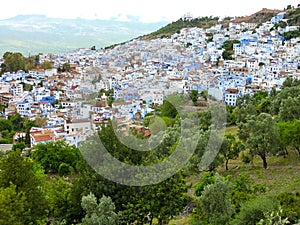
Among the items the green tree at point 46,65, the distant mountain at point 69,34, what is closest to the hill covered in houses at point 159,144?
the green tree at point 46,65

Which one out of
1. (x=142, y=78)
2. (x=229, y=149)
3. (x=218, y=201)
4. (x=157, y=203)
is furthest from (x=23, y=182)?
(x=142, y=78)

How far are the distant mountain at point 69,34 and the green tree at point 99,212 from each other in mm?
33333

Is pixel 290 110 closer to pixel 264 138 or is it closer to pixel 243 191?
pixel 264 138

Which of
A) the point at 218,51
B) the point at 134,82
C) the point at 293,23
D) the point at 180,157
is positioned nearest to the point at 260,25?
the point at 293,23

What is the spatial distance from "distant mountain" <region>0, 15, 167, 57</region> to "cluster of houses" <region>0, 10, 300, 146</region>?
3.63 m

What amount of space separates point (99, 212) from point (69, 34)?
47.3 m

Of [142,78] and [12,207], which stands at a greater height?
[142,78]

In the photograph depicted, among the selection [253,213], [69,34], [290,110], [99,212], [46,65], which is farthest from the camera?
[69,34]

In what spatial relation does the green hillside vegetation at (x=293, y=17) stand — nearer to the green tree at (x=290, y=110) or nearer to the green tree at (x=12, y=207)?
the green tree at (x=290, y=110)

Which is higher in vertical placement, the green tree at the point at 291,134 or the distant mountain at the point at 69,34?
the distant mountain at the point at 69,34

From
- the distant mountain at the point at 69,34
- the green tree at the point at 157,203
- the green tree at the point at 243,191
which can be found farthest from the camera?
the distant mountain at the point at 69,34

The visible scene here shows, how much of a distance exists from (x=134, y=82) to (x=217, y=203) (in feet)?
47.7

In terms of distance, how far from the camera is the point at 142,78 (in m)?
19.5

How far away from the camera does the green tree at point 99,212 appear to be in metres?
5.24
